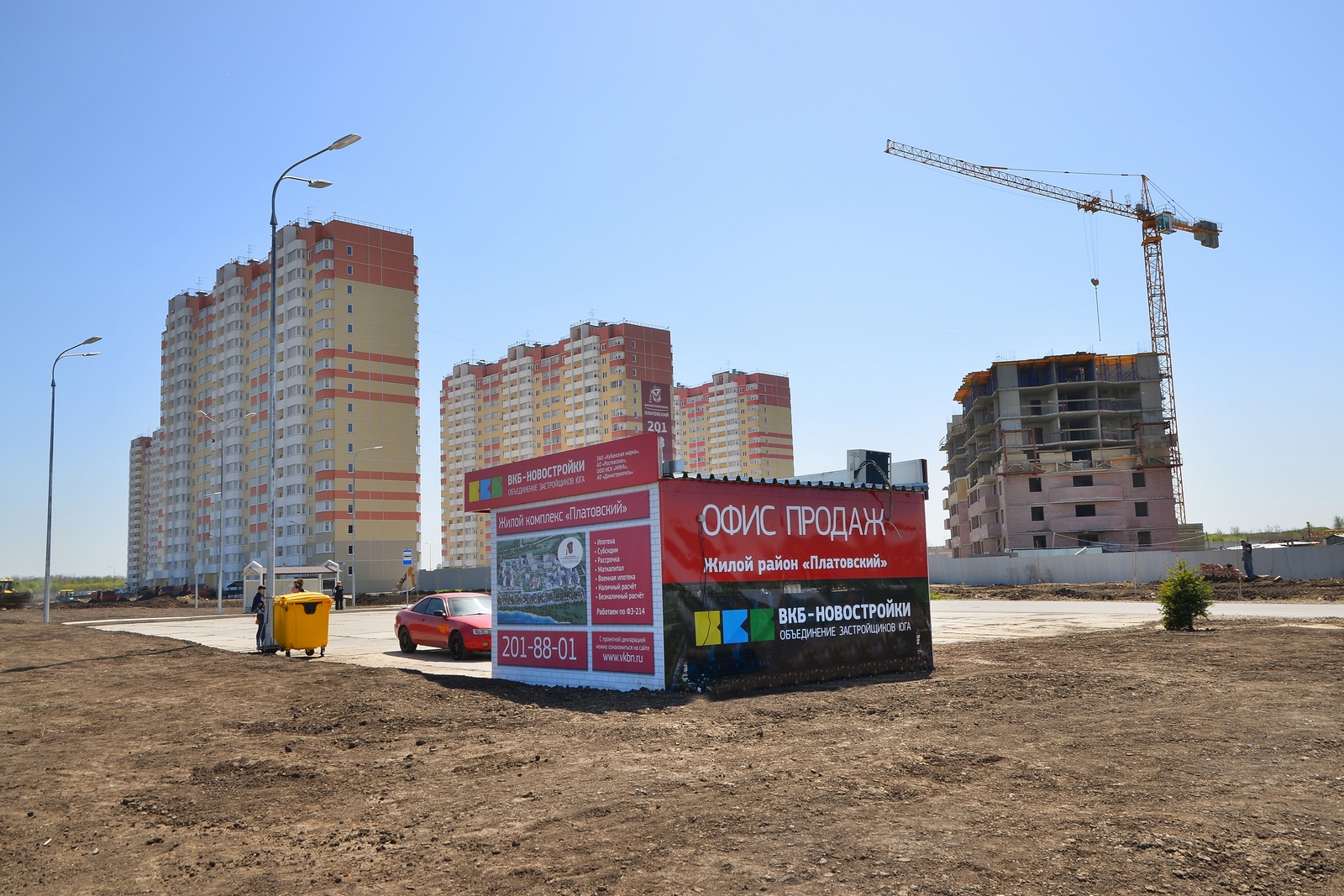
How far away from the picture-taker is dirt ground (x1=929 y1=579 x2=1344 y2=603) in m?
37.5

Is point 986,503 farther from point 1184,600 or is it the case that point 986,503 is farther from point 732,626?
point 732,626

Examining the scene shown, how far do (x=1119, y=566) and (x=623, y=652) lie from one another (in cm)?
5159

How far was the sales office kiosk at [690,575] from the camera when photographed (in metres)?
12.7

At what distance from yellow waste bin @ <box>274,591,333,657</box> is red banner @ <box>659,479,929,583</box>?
10240mm

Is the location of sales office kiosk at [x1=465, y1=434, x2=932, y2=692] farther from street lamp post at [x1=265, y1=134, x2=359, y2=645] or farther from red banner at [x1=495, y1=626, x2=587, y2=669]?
street lamp post at [x1=265, y1=134, x2=359, y2=645]

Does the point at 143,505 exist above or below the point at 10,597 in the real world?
above

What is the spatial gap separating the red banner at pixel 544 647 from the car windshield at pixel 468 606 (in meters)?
5.07

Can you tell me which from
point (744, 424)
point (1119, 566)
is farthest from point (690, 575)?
point (744, 424)

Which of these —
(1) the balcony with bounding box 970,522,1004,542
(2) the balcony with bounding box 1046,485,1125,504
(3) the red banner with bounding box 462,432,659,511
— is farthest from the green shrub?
(1) the balcony with bounding box 970,522,1004,542

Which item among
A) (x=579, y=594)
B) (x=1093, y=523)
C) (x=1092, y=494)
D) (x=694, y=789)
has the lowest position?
(x=694, y=789)

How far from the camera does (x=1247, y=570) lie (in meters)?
46.3

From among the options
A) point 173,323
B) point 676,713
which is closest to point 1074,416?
point 676,713

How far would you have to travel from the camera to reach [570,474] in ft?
46.1

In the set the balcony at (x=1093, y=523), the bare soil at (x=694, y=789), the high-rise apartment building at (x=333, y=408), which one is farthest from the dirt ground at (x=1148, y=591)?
the high-rise apartment building at (x=333, y=408)
